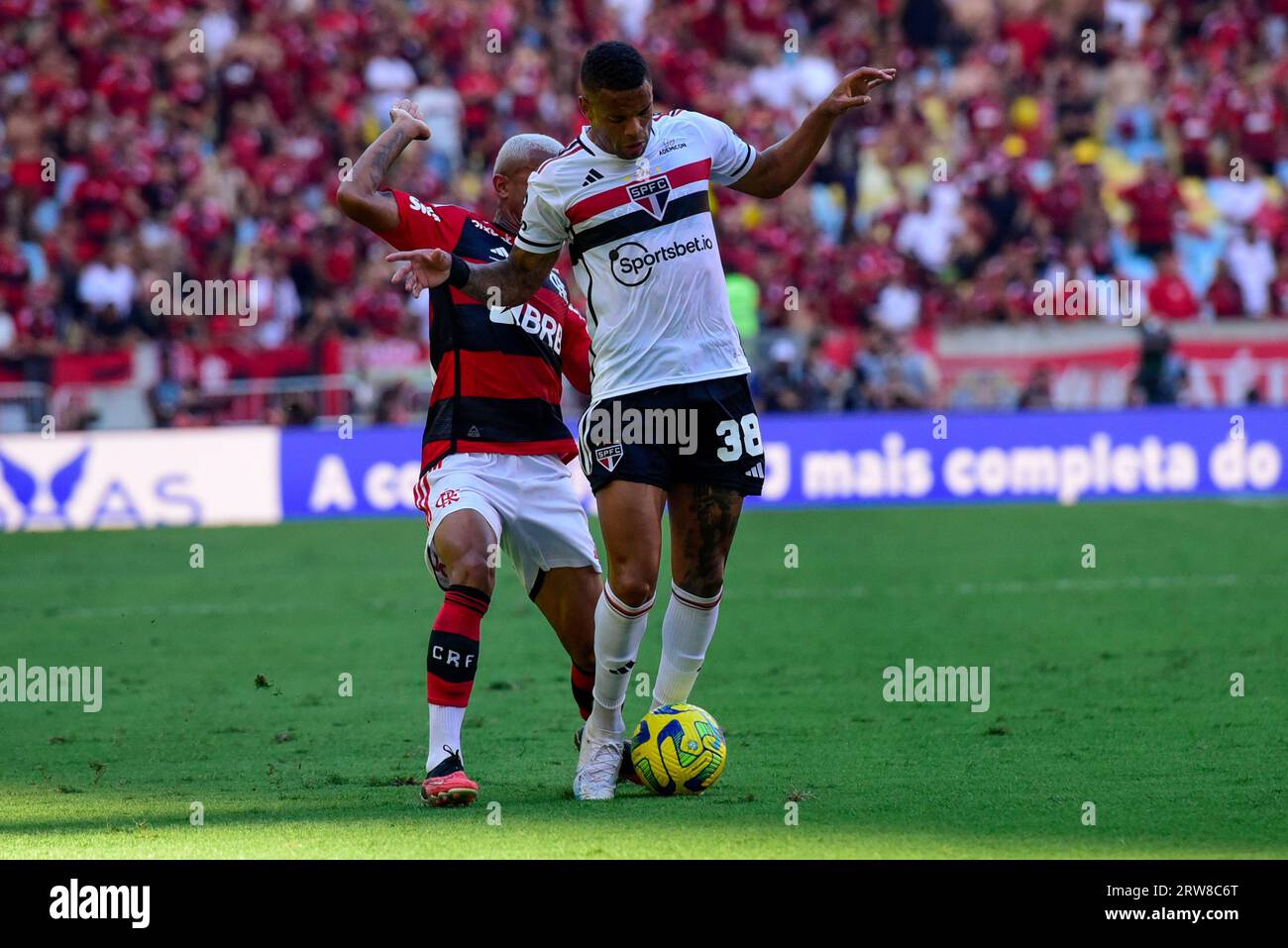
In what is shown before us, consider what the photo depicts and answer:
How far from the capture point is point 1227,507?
59.6ft

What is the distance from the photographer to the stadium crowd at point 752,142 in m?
21.9

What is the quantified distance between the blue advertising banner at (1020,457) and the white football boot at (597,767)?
478 inches

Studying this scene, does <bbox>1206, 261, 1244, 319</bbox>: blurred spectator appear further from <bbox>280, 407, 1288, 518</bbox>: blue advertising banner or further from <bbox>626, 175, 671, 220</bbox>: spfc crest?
<bbox>626, 175, 671, 220</bbox>: spfc crest

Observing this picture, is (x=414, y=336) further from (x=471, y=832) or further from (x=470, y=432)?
(x=471, y=832)

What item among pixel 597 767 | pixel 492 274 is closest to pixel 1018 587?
pixel 597 767

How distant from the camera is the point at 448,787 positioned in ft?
20.9

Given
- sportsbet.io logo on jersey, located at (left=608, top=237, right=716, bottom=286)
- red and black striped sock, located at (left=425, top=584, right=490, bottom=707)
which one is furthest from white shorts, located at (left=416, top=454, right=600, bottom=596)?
sportsbet.io logo on jersey, located at (left=608, top=237, right=716, bottom=286)

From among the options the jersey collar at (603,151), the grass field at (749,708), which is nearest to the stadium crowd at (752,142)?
the grass field at (749,708)

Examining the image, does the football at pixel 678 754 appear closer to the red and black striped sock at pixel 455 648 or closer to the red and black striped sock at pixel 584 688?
the red and black striped sock at pixel 584 688

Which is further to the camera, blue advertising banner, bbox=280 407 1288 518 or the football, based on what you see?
blue advertising banner, bbox=280 407 1288 518

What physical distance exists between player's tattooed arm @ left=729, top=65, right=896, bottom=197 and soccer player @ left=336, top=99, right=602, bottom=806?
33.3 inches

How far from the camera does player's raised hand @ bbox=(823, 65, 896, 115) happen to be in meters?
6.71

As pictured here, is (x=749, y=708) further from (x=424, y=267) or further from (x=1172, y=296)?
(x=1172, y=296)

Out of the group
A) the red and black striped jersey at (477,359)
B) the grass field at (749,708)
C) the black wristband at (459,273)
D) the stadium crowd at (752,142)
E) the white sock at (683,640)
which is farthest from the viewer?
the stadium crowd at (752,142)
